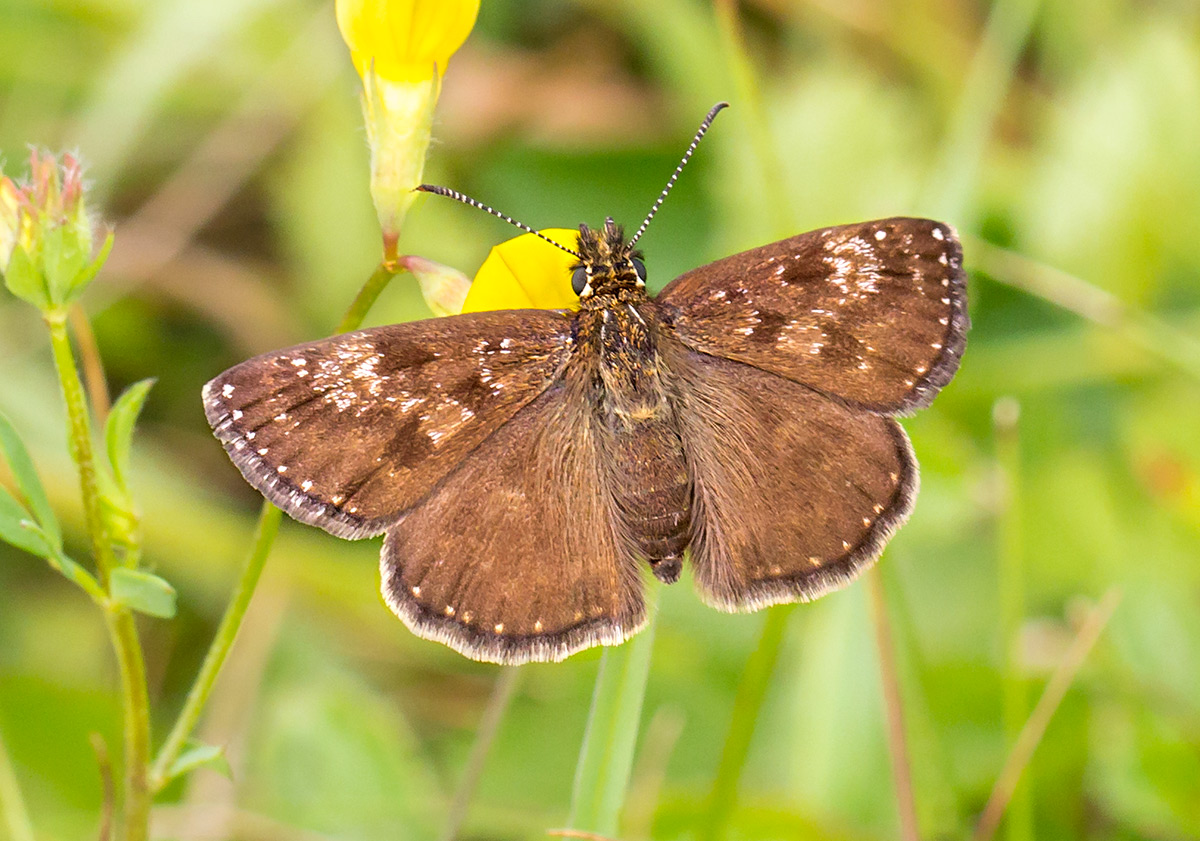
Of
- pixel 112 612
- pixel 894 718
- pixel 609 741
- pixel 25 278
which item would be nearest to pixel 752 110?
pixel 894 718

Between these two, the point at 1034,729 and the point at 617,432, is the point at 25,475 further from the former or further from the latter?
the point at 1034,729

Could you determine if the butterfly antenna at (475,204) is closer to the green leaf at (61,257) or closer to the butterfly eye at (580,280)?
the butterfly eye at (580,280)

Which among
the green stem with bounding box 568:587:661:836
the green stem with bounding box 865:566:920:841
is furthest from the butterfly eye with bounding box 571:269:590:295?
the green stem with bounding box 865:566:920:841

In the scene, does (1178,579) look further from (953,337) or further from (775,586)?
(775,586)

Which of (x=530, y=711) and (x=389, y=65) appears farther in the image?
(x=530, y=711)

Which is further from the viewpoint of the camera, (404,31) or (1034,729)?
(1034,729)

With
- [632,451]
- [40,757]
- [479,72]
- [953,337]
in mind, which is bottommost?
[40,757]

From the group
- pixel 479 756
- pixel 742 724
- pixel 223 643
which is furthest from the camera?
pixel 742 724

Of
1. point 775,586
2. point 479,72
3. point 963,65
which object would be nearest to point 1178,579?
point 775,586
